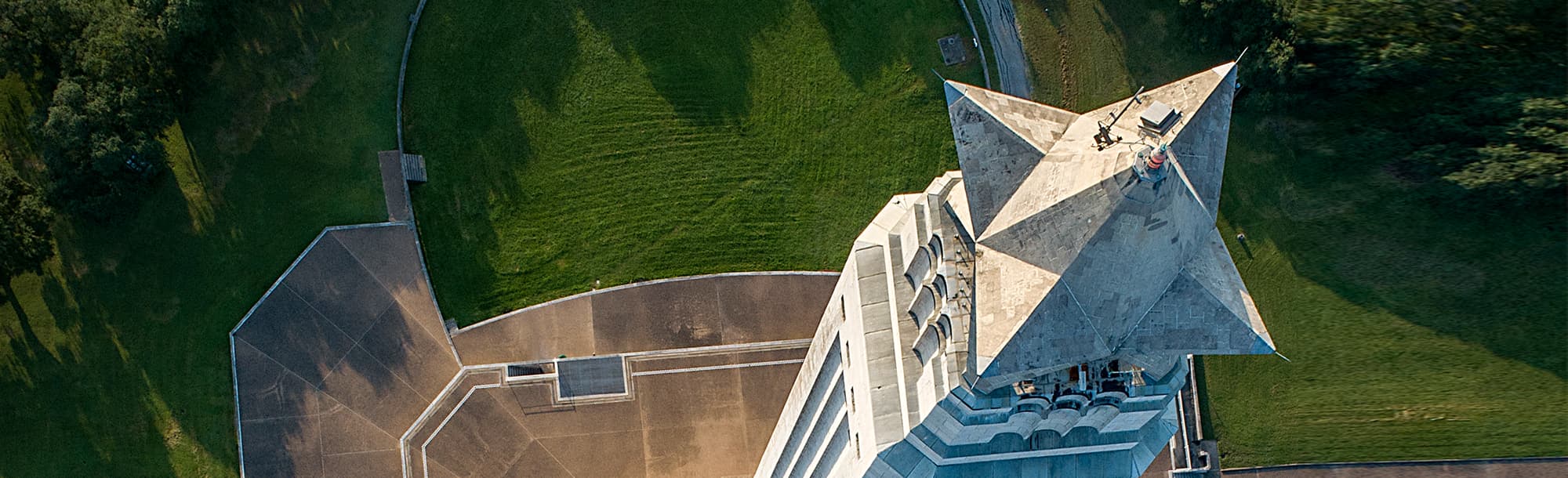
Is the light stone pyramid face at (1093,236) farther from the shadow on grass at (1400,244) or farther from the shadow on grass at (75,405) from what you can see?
the shadow on grass at (75,405)

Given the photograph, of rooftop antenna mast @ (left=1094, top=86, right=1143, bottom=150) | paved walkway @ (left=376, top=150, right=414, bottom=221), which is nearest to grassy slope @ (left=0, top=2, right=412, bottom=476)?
paved walkway @ (left=376, top=150, right=414, bottom=221)

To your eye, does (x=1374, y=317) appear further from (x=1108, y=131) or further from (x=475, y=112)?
(x=475, y=112)

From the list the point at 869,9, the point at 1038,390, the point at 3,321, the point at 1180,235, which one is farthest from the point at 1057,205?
the point at 3,321

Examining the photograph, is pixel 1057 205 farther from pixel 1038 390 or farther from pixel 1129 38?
pixel 1129 38

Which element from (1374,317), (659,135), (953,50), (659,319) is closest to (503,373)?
(659,319)

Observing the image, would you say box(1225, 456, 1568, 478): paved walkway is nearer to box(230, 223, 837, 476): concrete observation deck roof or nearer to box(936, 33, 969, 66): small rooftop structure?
box(936, 33, 969, 66): small rooftop structure

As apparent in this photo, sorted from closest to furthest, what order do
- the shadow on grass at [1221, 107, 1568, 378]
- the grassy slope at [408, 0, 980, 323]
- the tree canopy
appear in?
the tree canopy
the shadow on grass at [1221, 107, 1568, 378]
the grassy slope at [408, 0, 980, 323]

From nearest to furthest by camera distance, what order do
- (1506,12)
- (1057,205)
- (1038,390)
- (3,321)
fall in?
(1057,205)
(1038,390)
(1506,12)
(3,321)
